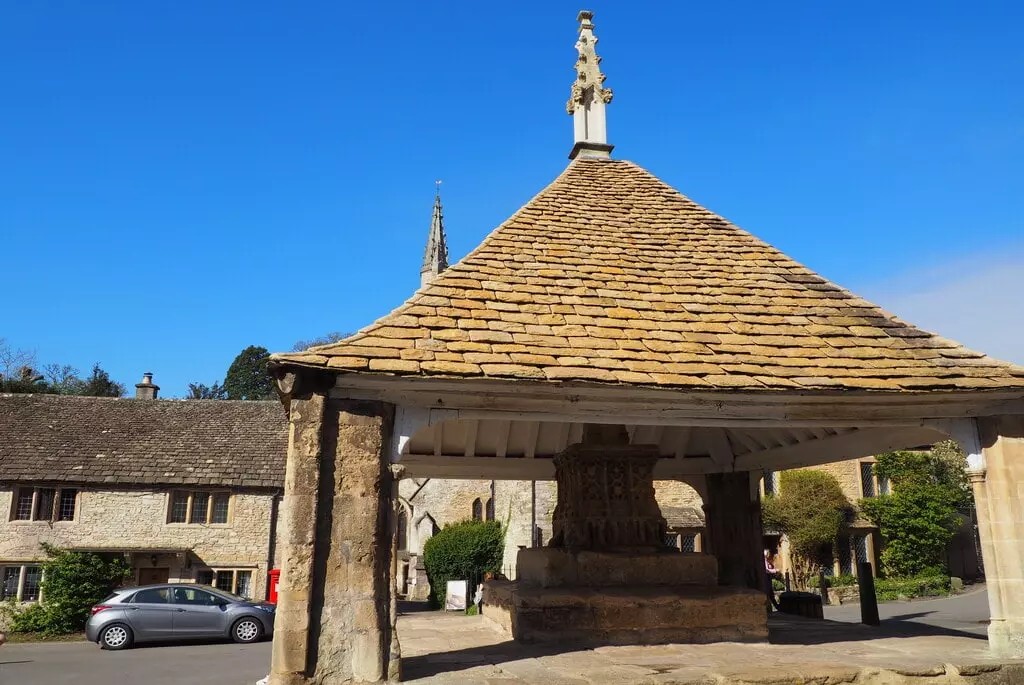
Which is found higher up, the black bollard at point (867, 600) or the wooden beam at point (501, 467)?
the wooden beam at point (501, 467)

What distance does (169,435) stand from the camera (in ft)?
82.1

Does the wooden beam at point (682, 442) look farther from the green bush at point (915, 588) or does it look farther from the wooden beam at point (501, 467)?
the green bush at point (915, 588)

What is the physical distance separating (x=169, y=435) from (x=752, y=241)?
2139 centimetres

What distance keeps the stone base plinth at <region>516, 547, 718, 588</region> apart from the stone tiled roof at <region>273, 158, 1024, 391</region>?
2679 mm

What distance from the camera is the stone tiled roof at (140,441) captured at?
22547 millimetres

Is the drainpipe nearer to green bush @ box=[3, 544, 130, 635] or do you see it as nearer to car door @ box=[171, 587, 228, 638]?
green bush @ box=[3, 544, 130, 635]

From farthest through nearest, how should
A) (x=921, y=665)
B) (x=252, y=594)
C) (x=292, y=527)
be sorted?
(x=252, y=594), (x=921, y=665), (x=292, y=527)

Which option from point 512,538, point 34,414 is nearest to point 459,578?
point 512,538

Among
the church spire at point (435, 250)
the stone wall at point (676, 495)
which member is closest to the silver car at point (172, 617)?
the stone wall at point (676, 495)

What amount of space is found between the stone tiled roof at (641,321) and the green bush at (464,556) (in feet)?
54.3

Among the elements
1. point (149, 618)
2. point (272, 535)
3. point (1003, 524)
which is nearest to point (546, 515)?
point (272, 535)

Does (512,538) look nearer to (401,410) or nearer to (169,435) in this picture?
(169,435)

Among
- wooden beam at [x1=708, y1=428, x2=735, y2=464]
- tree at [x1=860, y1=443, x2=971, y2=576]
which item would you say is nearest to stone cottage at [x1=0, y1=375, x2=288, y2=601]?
wooden beam at [x1=708, y1=428, x2=735, y2=464]

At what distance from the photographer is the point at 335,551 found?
19.8 feet
